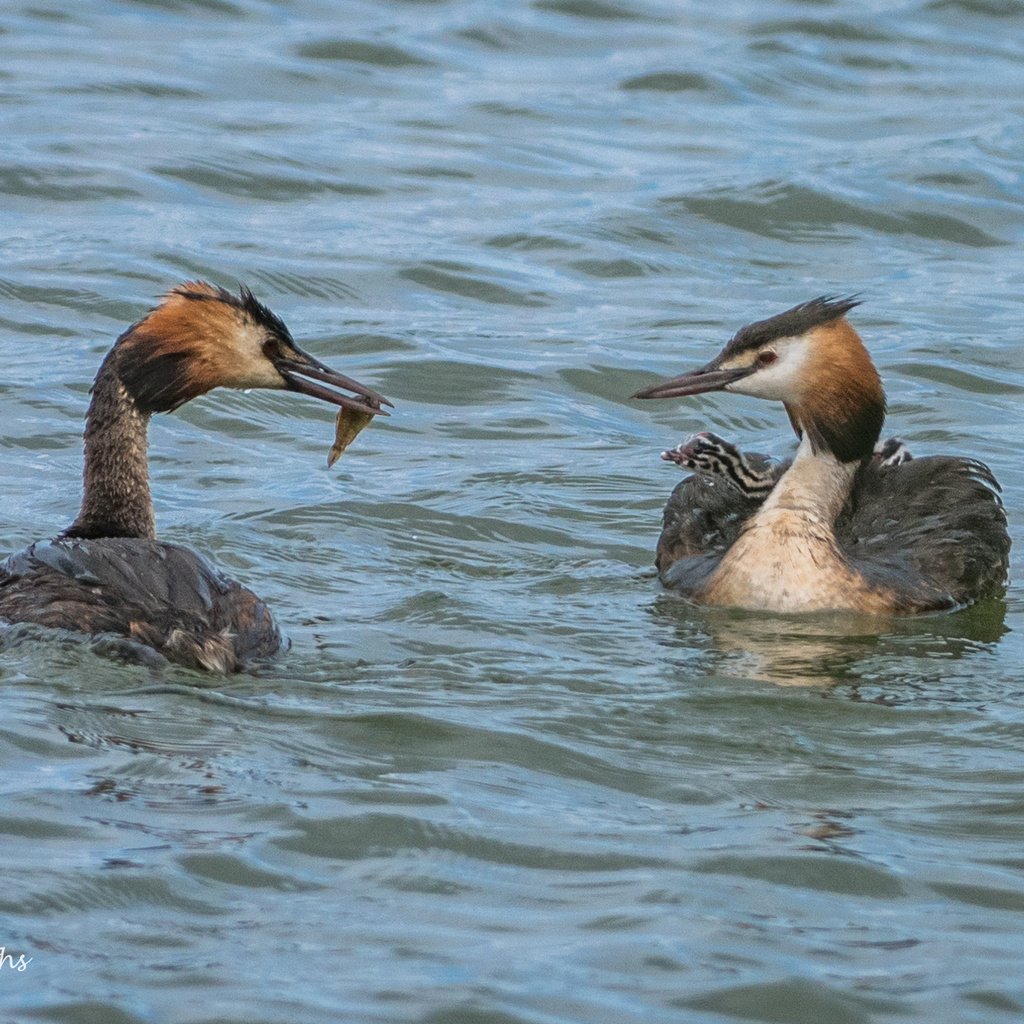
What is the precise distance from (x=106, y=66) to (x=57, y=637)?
9992 millimetres

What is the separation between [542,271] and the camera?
1277cm

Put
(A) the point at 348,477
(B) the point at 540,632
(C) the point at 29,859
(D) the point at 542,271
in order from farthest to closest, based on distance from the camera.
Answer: (D) the point at 542,271 → (A) the point at 348,477 → (B) the point at 540,632 → (C) the point at 29,859

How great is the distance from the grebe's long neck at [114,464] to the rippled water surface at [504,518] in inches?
26.0

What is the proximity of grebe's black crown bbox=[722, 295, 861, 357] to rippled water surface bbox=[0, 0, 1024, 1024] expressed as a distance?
1.01 metres

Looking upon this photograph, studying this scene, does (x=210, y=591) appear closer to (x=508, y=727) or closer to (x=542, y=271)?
(x=508, y=727)

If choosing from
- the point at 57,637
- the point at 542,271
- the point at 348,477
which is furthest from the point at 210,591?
the point at 542,271

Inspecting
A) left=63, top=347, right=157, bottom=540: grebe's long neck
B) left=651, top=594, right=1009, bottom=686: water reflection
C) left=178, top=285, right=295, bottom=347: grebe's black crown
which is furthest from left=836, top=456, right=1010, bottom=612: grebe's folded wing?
left=63, top=347, right=157, bottom=540: grebe's long neck

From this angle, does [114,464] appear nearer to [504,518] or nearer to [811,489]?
[504,518]

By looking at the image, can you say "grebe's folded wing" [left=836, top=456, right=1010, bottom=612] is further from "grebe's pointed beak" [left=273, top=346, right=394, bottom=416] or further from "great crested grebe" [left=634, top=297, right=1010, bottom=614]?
"grebe's pointed beak" [left=273, top=346, right=394, bottom=416]

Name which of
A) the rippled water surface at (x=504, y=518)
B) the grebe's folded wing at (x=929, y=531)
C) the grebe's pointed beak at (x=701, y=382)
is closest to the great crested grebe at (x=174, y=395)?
the rippled water surface at (x=504, y=518)

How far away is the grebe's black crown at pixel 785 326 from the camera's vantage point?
322 inches

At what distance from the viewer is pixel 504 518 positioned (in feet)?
29.7

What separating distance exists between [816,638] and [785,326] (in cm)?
120

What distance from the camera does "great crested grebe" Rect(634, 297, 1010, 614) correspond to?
8.12m
